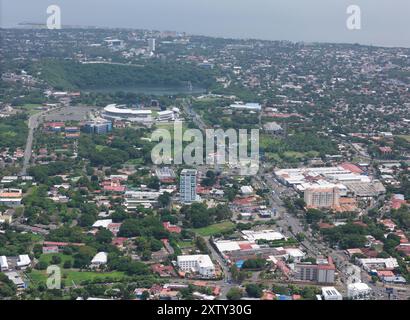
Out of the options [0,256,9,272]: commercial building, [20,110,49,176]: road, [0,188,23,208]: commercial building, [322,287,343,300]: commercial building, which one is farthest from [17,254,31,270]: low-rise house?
[20,110,49,176]: road

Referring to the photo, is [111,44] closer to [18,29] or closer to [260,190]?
[18,29]

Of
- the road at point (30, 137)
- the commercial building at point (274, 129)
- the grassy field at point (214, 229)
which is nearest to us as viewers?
the grassy field at point (214, 229)

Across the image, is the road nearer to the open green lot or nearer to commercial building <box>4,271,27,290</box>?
the open green lot

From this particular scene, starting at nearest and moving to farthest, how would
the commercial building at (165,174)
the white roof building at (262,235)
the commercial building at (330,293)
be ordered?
the commercial building at (330,293), the white roof building at (262,235), the commercial building at (165,174)

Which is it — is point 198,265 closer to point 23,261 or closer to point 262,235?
point 262,235

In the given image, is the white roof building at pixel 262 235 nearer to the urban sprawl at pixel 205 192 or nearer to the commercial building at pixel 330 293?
the urban sprawl at pixel 205 192

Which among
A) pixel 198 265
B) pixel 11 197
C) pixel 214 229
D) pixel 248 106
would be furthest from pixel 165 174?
pixel 248 106

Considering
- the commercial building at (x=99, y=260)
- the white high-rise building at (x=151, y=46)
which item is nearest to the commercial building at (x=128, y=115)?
the commercial building at (x=99, y=260)
